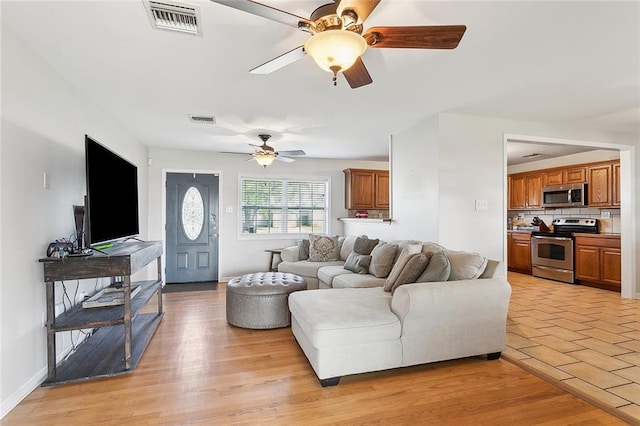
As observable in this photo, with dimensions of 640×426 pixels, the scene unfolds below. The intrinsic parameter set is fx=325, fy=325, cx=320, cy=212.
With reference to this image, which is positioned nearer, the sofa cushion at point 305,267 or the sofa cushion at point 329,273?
the sofa cushion at point 329,273

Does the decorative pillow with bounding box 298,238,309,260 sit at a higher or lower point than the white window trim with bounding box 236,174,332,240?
lower

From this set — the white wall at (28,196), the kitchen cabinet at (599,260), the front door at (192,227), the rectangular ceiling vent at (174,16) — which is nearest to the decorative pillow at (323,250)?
the front door at (192,227)

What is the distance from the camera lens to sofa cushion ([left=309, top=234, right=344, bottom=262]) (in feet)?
16.6

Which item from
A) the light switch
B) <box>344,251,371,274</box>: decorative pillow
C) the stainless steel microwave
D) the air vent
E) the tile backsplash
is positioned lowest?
<box>344,251,371,274</box>: decorative pillow

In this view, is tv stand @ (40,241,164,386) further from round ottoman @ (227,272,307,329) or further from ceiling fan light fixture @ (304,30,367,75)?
ceiling fan light fixture @ (304,30,367,75)

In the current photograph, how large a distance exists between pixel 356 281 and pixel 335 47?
2.56 metres

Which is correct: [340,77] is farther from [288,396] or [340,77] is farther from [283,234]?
[283,234]

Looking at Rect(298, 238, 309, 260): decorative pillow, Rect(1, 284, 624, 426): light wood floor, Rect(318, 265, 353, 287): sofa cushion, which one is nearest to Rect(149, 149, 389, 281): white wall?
Rect(298, 238, 309, 260): decorative pillow

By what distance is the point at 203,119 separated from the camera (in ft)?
12.9

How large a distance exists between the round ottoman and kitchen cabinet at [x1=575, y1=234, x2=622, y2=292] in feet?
16.5

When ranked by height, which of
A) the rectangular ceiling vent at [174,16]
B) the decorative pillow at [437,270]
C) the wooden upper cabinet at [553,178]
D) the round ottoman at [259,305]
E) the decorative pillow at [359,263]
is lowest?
the round ottoman at [259,305]

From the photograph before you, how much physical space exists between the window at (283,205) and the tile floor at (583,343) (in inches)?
148

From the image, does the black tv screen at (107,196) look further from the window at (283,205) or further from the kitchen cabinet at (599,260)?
the kitchen cabinet at (599,260)

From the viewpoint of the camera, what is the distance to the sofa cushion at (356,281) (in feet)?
11.5
